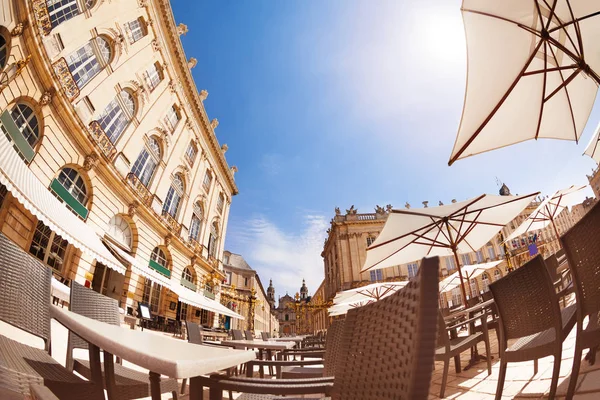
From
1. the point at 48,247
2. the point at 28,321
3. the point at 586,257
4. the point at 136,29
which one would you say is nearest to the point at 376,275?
the point at 48,247

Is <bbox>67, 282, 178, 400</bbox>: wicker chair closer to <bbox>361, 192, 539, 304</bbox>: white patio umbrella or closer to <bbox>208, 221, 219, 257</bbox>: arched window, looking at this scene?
<bbox>361, 192, 539, 304</bbox>: white patio umbrella

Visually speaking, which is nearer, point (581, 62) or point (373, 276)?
point (581, 62)

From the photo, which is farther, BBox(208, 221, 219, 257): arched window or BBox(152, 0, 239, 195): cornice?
BBox(208, 221, 219, 257): arched window

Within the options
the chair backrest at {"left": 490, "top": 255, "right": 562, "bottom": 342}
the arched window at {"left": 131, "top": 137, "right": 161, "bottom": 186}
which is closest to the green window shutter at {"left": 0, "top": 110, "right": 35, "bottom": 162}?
the arched window at {"left": 131, "top": 137, "right": 161, "bottom": 186}

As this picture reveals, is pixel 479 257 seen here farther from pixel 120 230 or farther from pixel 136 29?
pixel 136 29

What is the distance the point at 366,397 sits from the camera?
966mm

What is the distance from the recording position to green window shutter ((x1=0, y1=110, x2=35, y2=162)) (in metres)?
6.94

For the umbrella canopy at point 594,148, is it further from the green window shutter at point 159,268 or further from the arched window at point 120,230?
the green window shutter at point 159,268

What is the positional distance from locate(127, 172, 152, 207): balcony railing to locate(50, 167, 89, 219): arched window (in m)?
1.98

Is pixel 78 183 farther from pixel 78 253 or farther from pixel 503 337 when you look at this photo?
pixel 503 337

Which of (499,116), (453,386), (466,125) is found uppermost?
(499,116)

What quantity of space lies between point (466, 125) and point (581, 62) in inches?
48.4

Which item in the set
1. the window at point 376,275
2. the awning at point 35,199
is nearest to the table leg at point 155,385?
the awning at point 35,199

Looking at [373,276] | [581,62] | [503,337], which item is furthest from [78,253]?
[373,276]
